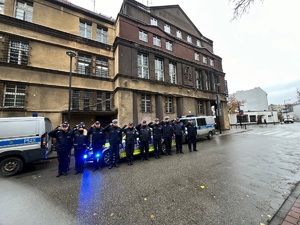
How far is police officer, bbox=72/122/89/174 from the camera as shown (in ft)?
18.6

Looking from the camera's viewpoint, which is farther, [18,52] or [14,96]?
[18,52]

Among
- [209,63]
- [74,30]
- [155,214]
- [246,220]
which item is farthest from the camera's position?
[209,63]

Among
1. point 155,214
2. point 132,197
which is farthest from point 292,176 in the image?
point 132,197

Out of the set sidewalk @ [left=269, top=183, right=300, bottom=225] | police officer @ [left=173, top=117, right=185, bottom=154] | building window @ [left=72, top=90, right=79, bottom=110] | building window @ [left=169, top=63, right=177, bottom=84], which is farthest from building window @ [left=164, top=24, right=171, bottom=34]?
sidewalk @ [left=269, top=183, right=300, bottom=225]

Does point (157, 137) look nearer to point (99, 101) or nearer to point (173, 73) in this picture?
point (99, 101)

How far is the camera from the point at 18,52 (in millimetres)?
11609

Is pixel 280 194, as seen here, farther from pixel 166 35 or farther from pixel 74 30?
pixel 166 35

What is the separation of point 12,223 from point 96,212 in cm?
161

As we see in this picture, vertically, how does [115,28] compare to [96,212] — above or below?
above

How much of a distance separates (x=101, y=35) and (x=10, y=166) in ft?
51.3

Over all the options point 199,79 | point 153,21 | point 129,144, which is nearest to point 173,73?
point 199,79

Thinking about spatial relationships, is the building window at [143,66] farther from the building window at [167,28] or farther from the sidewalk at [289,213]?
the sidewalk at [289,213]

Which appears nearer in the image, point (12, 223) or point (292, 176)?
point (12, 223)

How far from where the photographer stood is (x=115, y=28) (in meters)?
16.8
